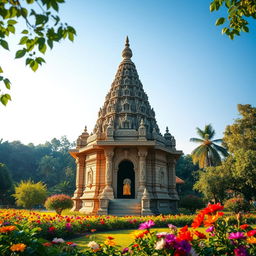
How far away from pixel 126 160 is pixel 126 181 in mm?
2413

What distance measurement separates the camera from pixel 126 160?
22031 mm

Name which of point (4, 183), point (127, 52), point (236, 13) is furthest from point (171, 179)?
point (4, 183)

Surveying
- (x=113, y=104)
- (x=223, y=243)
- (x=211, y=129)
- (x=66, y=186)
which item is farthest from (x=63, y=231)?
(x=66, y=186)

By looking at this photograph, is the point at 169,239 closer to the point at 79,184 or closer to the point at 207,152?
the point at 79,184

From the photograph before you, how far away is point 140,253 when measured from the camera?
3.54 meters

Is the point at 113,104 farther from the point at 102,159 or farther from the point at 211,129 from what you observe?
the point at 211,129

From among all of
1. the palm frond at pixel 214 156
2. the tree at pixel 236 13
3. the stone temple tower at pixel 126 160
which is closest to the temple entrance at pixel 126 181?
the stone temple tower at pixel 126 160

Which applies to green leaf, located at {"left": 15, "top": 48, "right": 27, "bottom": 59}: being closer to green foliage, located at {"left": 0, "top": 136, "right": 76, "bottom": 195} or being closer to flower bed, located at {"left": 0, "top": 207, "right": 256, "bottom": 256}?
flower bed, located at {"left": 0, "top": 207, "right": 256, "bottom": 256}

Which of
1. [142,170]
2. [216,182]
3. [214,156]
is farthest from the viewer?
[214,156]

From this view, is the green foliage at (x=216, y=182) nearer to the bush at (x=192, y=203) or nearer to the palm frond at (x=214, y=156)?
the bush at (x=192, y=203)

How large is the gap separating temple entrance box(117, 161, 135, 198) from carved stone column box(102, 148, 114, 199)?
2.97m

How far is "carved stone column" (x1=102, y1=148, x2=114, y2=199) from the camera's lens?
19.6m

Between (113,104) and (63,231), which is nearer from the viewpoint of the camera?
(63,231)

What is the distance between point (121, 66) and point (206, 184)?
1674 centimetres
